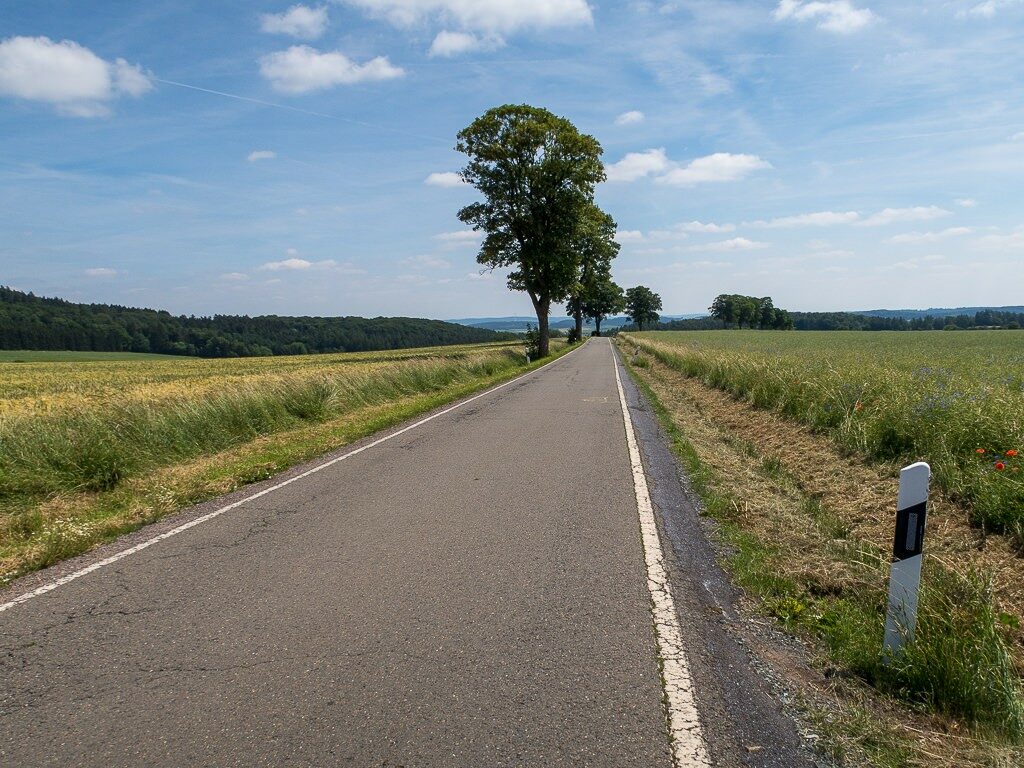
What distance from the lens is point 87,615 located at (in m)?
4.03

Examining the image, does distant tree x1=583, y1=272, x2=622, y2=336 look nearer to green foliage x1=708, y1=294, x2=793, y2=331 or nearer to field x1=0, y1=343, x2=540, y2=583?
green foliage x1=708, y1=294, x2=793, y2=331

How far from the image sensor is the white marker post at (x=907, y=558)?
324 cm

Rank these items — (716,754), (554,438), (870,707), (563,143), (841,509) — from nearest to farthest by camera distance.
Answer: (716,754) → (870,707) → (841,509) → (554,438) → (563,143)

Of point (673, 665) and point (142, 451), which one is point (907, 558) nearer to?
point (673, 665)

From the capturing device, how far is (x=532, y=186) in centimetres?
3541

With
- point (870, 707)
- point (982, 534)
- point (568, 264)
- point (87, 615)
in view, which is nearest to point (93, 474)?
point (87, 615)

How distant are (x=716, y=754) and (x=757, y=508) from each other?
409 cm

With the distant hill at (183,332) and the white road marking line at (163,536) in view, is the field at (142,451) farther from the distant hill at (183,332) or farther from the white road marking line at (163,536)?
the distant hill at (183,332)

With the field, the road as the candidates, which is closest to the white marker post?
the road

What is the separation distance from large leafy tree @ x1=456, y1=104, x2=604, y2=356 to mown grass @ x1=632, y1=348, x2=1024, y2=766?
30.4 metres

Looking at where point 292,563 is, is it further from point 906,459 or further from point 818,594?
point 906,459

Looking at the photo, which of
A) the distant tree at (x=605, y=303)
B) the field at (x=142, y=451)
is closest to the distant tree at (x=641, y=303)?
the distant tree at (x=605, y=303)

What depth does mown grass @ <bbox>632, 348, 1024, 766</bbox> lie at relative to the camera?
2762mm

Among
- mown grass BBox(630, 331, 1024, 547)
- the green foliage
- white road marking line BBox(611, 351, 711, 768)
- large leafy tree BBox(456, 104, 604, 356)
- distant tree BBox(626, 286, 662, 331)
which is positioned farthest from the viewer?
the green foliage
